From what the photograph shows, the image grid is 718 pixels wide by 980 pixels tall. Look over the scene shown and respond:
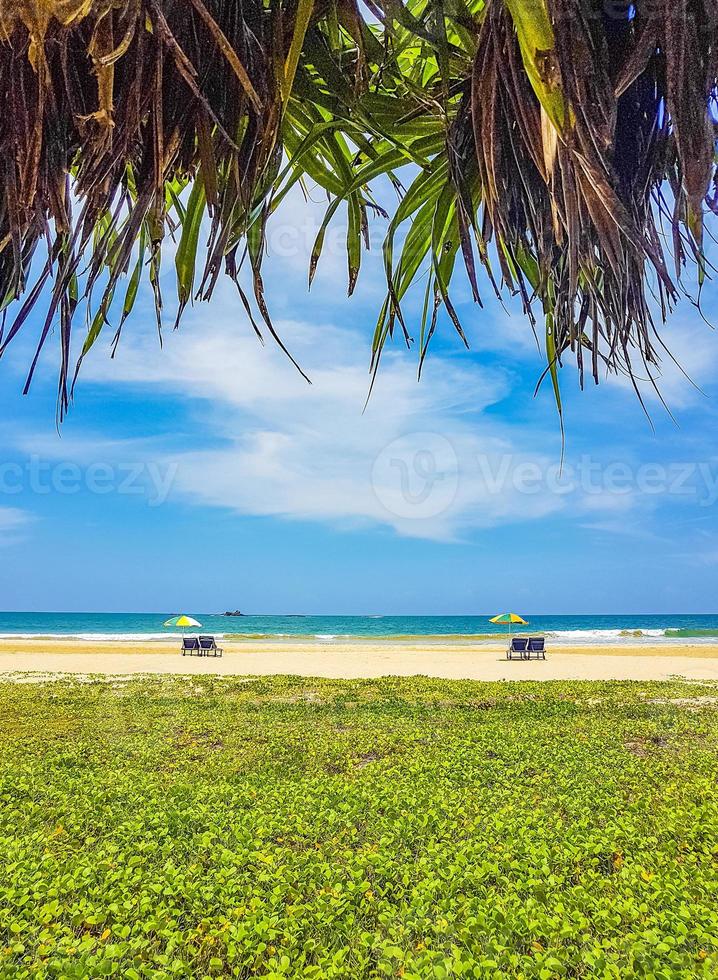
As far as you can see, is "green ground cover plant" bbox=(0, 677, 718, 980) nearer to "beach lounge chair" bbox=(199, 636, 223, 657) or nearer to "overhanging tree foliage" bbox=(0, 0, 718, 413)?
"overhanging tree foliage" bbox=(0, 0, 718, 413)

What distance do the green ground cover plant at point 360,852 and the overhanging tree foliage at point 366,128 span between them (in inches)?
135

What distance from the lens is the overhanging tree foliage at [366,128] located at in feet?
3.93

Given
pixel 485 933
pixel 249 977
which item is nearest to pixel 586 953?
pixel 485 933

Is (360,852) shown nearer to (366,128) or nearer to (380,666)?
(366,128)

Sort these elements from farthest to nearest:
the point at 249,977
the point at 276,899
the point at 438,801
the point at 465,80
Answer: the point at 438,801, the point at 276,899, the point at 249,977, the point at 465,80

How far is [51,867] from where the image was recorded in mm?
4918

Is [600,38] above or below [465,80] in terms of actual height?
below

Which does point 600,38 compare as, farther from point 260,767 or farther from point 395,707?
point 395,707

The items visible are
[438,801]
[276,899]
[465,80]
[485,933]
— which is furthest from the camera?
[438,801]

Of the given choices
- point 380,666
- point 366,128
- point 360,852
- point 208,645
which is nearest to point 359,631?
point 208,645

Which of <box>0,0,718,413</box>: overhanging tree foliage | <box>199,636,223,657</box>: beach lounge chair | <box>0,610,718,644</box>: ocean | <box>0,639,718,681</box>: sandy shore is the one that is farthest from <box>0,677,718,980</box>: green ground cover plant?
<box>0,610,718,644</box>: ocean

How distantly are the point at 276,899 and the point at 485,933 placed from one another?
1.29 meters

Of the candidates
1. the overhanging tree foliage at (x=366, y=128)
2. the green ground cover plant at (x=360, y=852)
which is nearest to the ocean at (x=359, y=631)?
the green ground cover plant at (x=360, y=852)

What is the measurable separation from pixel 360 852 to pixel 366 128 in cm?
494
